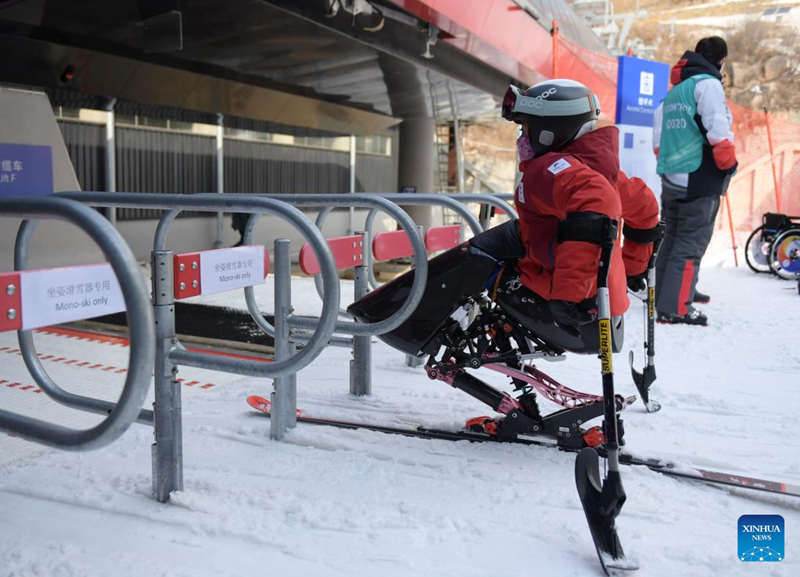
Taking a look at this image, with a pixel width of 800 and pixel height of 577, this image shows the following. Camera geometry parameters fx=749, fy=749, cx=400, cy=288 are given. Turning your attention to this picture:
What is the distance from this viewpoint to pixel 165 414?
7.95ft

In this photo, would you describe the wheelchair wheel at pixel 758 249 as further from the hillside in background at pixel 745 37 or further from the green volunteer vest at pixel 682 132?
the hillside in background at pixel 745 37

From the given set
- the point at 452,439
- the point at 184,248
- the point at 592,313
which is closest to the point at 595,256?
the point at 592,313

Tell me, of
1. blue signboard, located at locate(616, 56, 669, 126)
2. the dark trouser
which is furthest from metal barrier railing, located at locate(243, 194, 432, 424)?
blue signboard, located at locate(616, 56, 669, 126)

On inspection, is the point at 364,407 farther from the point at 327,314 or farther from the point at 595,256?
the point at 595,256

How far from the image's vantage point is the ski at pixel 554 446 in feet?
8.51

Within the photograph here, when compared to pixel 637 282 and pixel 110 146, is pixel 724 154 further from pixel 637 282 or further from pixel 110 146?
pixel 110 146

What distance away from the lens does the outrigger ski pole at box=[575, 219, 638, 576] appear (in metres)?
2.01

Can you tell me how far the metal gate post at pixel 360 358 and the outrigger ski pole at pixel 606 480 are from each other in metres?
1.58

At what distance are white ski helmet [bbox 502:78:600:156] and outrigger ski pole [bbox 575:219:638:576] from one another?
21.2 inches

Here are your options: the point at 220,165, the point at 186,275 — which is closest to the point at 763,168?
the point at 220,165

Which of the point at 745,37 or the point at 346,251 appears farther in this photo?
the point at 745,37

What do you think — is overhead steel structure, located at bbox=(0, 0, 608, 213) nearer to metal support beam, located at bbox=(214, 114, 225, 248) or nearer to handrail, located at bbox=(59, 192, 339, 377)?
metal support beam, located at bbox=(214, 114, 225, 248)

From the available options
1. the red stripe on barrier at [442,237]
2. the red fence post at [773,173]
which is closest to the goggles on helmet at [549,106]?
the red stripe on barrier at [442,237]

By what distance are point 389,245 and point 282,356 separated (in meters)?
0.91
